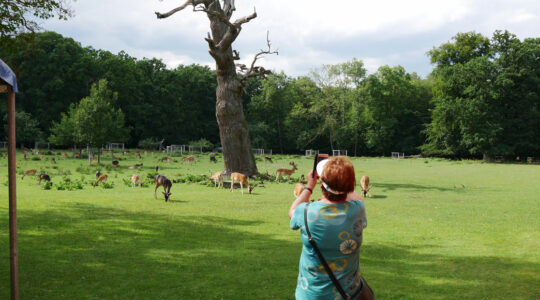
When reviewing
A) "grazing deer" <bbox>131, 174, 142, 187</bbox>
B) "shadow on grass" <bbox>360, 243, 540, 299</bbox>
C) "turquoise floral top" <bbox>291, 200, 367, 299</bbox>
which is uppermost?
"turquoise floral top" <bbox>291, 200, 367, 299</bbox>

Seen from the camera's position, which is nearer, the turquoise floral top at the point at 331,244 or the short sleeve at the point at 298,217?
the turquoise floral top at the point at 331,244

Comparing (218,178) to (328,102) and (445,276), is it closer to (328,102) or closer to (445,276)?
(445,276)

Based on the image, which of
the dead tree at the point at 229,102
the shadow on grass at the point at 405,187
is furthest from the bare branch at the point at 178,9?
the shadow on grass at the point at 405,187

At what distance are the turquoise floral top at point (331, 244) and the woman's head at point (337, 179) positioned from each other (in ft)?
0.26

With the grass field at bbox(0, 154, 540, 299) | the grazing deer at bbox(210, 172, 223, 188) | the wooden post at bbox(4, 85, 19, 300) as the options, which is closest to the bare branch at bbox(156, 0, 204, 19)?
the grazing deer at bbox(210, 172, 223, 188)

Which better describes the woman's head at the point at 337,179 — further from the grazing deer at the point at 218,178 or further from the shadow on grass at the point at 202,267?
the grazing deer at the point at 218,178

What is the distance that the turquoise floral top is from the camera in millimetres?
3172

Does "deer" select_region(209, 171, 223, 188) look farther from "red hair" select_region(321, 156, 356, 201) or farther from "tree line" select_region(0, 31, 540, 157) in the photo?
"tree line" select_region(0, 31, 540, 157)

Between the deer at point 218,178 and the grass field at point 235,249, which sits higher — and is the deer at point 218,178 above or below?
above

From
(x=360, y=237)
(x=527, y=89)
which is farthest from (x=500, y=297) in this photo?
(x=527, y=89)

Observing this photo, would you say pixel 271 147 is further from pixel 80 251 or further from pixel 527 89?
A: pixel 80 251

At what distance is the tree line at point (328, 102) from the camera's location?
50.1m

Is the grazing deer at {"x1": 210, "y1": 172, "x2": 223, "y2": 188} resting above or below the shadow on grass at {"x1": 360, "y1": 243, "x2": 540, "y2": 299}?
above

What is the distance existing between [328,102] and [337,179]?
67158mm
